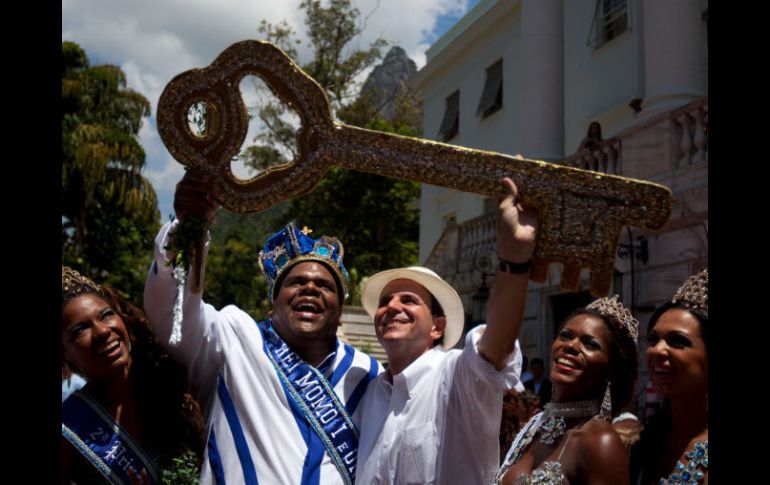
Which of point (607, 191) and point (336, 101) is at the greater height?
point (336, 101)

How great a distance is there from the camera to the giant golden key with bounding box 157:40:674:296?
2562mm

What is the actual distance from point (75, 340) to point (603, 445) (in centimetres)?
204

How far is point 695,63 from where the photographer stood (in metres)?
10.3

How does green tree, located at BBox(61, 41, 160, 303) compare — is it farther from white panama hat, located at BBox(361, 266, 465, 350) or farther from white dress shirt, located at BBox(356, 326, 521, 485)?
white dress shirt, located at BBox(356, 326, 521, 485)

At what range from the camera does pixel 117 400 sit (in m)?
3.07

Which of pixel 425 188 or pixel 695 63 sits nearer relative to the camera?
pixel 695 63

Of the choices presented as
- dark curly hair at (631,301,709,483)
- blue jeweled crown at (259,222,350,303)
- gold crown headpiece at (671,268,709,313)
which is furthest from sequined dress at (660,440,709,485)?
blue jeweled crown at (259,222,350,303)

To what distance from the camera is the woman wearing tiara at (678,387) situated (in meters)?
2.68

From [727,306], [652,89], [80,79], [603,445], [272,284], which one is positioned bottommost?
[603,445]

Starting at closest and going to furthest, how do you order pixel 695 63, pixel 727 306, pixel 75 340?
pixel 727 306
pixel 75 340
pixel 695 63

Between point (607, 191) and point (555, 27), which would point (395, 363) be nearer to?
point (607, 191)

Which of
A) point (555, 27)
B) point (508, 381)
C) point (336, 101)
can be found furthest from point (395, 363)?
point (336, 101)

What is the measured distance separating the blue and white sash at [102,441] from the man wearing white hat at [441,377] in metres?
0.90

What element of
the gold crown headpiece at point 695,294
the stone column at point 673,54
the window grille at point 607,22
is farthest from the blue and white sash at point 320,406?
the window grille at point 607,22
